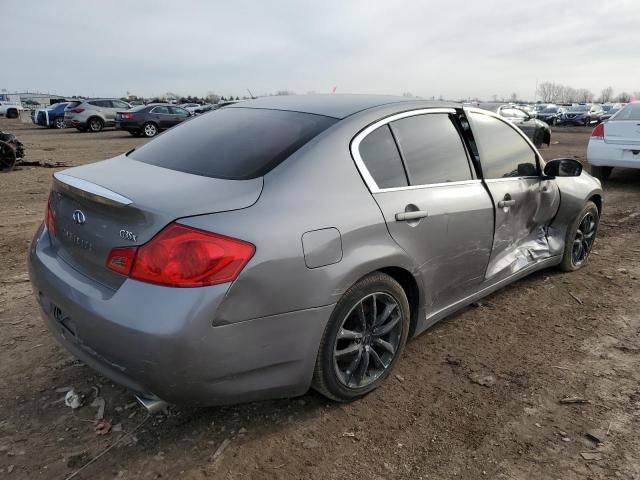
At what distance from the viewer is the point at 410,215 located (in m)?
2.71

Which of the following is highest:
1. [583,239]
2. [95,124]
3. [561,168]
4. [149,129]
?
[561,168]

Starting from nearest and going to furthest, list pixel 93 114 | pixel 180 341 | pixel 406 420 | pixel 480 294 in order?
pixel 180 341
pixel 406 420
pixel 480 294
pixel 93 114

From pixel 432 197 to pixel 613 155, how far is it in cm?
714

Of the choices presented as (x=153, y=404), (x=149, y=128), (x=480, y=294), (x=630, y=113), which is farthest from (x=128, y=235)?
(x=149, y=128)

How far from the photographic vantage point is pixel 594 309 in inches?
154

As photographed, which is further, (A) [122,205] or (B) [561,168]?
(B) [561,168]

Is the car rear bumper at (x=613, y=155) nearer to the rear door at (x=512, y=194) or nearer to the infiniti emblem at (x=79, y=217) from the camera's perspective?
the rear door at (x=512, y=194)

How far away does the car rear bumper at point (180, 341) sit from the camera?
1.98 metres

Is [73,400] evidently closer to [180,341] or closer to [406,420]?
[180,341]

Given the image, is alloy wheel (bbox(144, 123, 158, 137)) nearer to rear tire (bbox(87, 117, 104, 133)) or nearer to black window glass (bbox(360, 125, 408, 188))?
rear tire (bbox(87, 117, 104, 133))

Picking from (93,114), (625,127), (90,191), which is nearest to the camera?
(90,191)

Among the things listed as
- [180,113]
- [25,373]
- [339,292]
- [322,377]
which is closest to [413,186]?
[339,292]

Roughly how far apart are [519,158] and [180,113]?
72.8ft

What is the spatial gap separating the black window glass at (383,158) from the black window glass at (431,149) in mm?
68
